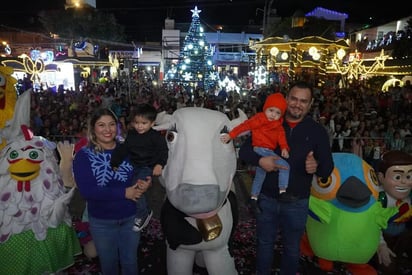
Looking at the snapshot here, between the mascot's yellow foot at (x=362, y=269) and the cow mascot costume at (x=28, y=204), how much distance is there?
104 inches

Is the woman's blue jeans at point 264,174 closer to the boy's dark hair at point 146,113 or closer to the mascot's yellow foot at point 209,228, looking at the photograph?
the mascot's yellow foot at point 209,228

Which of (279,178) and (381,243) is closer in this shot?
(279,178)

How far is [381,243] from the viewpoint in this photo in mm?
3369

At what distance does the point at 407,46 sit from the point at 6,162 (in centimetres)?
1480

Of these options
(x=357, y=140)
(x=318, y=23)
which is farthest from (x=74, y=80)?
(x=357, y=140)

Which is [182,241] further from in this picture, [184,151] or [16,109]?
[16,109]

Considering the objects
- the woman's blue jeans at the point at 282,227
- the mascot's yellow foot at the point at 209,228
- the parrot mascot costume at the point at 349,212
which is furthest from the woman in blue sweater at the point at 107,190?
the parrot mascot costume at the point at 349,212

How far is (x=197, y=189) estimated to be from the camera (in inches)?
93.7

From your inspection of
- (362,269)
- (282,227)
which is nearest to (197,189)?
(282,227)

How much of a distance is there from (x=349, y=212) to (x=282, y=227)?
74 cm

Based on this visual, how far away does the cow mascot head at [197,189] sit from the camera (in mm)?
2426

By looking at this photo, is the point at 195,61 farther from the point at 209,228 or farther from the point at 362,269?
the point at 209,228

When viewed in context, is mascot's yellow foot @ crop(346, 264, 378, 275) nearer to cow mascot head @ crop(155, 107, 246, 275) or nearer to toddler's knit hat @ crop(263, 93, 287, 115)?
cow mascot head @ crop(155, 107, 246, 275)

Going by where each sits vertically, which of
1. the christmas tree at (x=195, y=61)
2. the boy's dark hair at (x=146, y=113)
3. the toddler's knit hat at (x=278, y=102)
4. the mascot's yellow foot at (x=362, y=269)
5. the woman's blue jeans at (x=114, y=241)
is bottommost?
the mascot's yellow foot at (x=362, y=269)
